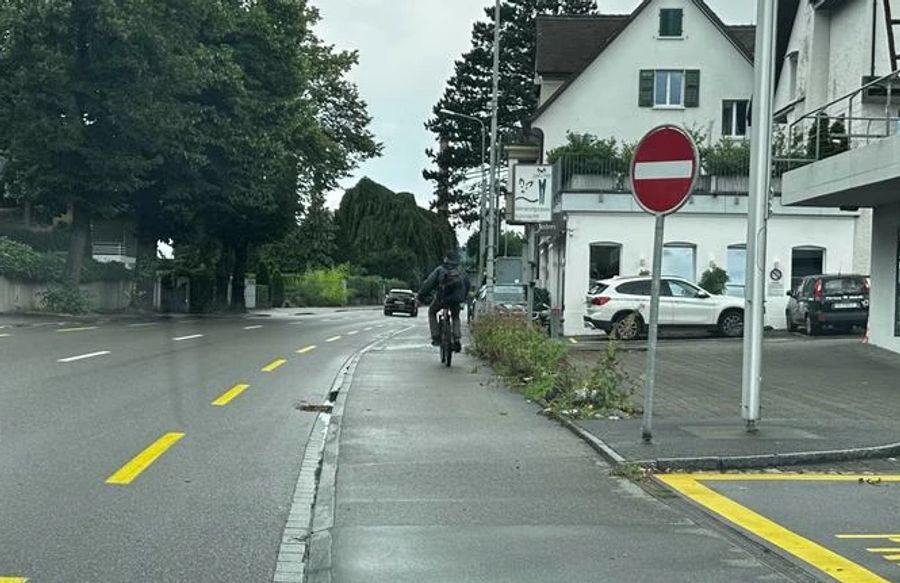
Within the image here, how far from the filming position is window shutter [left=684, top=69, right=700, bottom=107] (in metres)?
42.3

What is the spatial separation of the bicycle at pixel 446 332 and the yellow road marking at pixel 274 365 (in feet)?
9.49

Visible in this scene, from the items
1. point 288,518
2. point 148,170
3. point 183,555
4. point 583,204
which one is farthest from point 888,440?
point 148,170

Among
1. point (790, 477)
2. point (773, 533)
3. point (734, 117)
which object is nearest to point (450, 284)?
point (790, 477)

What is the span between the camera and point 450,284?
17469mm

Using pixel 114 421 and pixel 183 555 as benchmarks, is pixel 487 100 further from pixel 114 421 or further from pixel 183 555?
pixel 183 555

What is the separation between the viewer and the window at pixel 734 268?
29781 mm

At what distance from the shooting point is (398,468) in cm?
809

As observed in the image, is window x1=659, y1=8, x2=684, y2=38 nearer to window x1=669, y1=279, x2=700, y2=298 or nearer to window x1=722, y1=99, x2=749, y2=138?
window x1=722, y1=99, x2=749, y2=138

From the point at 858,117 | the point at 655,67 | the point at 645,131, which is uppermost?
the point at 655,67

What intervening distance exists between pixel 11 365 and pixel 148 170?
739 inches

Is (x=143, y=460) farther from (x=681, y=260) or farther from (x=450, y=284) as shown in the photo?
(x=681, y=260)

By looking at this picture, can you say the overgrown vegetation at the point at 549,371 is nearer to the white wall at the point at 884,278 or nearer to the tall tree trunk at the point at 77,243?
the white wall at the point at 884,278

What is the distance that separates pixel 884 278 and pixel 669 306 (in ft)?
20.6

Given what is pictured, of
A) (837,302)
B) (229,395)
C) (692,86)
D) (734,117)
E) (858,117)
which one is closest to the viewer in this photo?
(229,395)
